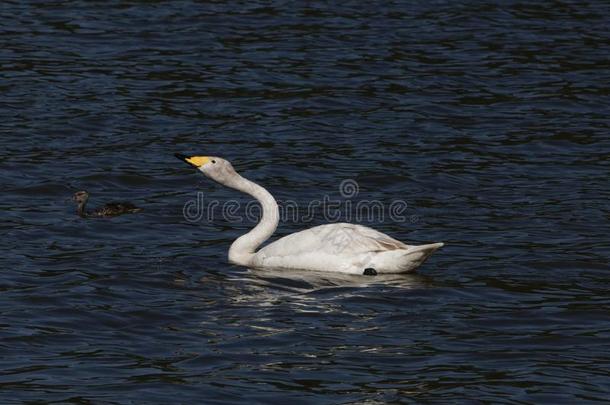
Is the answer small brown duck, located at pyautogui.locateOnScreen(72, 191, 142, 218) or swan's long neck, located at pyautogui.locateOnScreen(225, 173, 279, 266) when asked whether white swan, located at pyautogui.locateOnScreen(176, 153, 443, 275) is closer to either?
swan's long neck, located at pyautogui.locateOnScreen(225, 173, 279, 266)

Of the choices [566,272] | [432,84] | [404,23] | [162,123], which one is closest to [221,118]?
[162,123]

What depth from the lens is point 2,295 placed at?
1399 cm

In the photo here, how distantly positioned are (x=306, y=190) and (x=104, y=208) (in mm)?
2836

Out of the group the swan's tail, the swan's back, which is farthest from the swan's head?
the swan's tail

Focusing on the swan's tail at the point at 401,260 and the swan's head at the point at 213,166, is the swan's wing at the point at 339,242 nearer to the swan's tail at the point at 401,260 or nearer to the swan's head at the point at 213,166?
the swan's tail at the point at 401,260

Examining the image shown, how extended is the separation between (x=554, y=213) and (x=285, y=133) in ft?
17.6

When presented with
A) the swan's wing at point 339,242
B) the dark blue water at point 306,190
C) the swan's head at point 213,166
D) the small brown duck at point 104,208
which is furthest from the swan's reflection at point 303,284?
the small brown duck at point 104,208

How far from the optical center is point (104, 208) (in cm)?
1758

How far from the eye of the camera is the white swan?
49.6 ft

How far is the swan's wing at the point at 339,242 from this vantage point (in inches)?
599

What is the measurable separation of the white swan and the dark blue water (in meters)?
0.26

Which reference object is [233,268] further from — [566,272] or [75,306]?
[566,272]

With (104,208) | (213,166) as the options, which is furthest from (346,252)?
(104,208)

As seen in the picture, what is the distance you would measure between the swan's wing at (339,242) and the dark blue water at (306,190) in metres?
0.35
